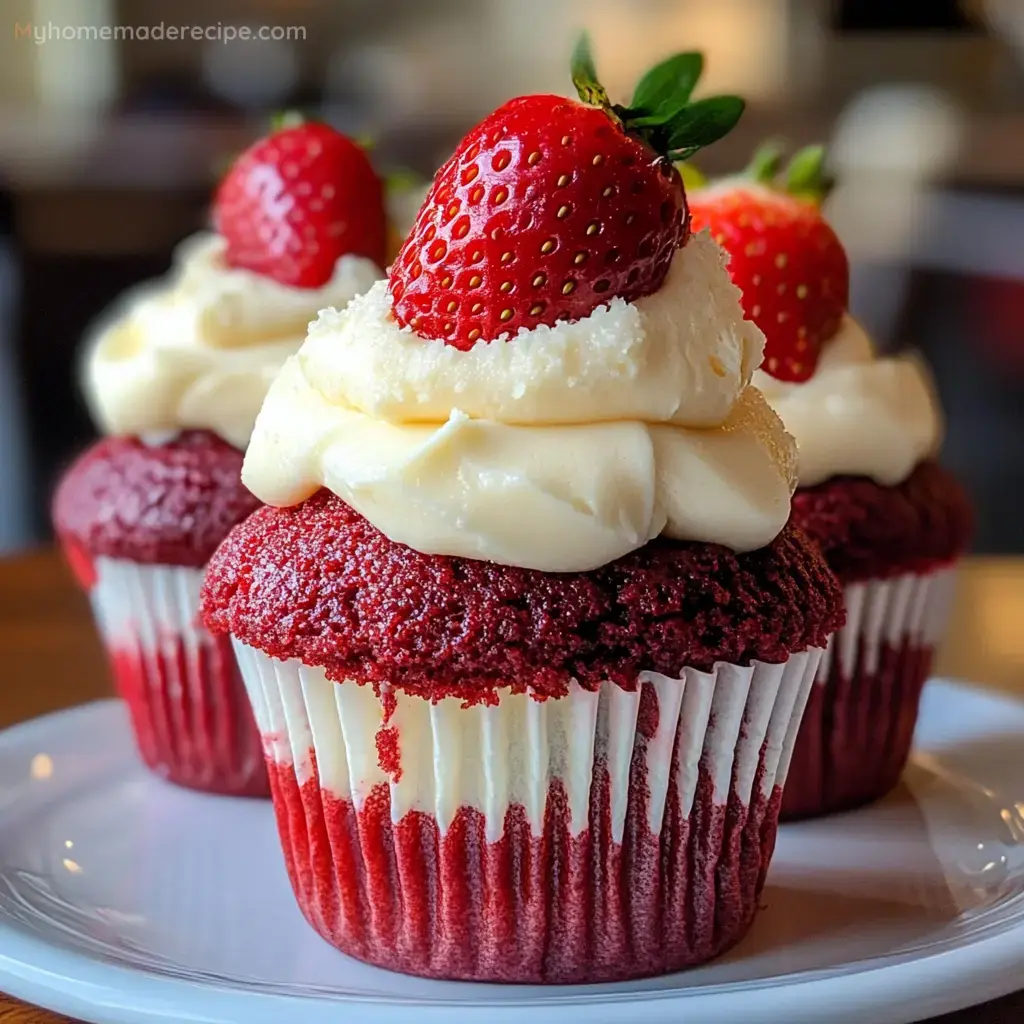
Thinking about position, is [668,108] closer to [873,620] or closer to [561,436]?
[561,436]

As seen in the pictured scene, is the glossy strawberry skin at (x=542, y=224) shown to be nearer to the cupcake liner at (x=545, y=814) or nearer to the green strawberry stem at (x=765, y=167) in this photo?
the cupcake liner at (x=545, y=814)

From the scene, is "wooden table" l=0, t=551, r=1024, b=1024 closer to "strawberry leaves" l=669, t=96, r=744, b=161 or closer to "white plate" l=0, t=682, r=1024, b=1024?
"white plate" l=0, t=682, r=1024, b=1024

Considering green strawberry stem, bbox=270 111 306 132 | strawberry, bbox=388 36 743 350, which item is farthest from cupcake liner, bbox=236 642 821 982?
green strawberry stem, bbox=270 111 306 132

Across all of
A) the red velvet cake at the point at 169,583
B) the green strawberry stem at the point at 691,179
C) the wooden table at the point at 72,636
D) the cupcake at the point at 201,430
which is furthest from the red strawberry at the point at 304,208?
the wooden table at the point at 72,636

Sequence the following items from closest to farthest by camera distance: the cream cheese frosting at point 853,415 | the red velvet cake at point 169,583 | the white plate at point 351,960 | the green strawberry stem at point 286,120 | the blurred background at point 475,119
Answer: the white plate at point 351,960
the cream cheese frosting at point 853,415
the red velvet cake at point 169,583
the green strawberry stem at point 286,120
the blurred background at point 475,119

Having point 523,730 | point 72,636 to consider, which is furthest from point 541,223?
point 72,636

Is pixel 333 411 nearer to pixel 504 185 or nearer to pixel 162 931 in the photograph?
pixel 504 185
